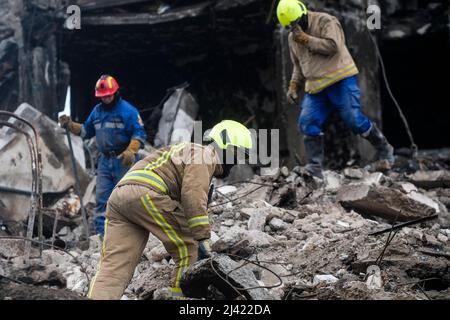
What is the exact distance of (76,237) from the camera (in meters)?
7.21

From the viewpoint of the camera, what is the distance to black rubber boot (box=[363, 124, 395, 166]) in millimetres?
6887

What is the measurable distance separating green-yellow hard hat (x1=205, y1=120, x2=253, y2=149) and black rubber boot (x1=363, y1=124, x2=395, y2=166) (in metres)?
2.75

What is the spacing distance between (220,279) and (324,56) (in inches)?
132

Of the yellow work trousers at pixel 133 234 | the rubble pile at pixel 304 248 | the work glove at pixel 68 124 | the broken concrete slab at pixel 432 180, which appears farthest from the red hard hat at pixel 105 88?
the broken concrete slab at pixel 432 180

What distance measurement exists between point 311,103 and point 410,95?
5.41 m

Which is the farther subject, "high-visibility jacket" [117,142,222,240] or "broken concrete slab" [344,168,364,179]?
"broken concrete slab" [344,168,364,179]

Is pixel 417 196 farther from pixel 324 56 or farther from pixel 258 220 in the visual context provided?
pixel 258 220

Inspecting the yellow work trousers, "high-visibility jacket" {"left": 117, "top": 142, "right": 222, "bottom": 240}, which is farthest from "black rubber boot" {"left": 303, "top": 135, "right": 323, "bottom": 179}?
A: the yellow work trousers

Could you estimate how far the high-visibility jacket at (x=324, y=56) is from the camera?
6570 mm

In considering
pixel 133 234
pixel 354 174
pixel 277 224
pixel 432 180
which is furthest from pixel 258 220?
pixel 432 180

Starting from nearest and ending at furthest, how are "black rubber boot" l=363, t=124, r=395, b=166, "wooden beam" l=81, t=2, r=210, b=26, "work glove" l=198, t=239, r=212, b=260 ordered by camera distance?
"work glove" l=198, t=239, r=212, b=260 → "black rubber boot" l=363, t=124, r=395, b=166 → "wooden beam" l=81, t=2, r=210, b=26

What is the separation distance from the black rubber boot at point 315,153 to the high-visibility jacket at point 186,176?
2690 mm

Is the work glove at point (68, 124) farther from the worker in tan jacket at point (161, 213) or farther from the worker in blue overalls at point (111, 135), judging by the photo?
the worker in tan jacket at point (161, 213)

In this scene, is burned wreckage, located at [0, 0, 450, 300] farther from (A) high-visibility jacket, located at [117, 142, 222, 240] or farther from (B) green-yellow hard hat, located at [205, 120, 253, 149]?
(B) green-yellow hard hat, located at [205, 120, 253, 149]
